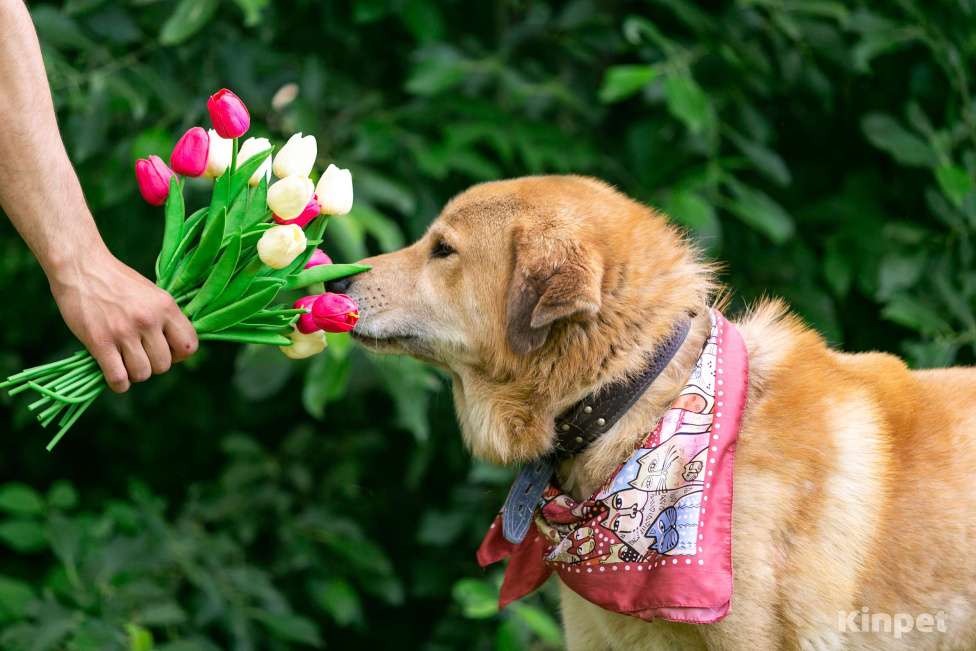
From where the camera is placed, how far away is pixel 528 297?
269cm

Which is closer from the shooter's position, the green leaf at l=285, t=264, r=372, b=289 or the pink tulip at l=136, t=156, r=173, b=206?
the pink tulip at l=136, t=156, r=173, b=206

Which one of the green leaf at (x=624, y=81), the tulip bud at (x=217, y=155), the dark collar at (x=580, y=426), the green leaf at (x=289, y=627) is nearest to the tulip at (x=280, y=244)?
the tulip bud at (x=217, y=155)

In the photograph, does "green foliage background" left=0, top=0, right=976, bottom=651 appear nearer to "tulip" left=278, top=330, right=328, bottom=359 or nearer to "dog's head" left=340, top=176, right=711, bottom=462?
"dog's head" left=340, top=176, right=711, bottom=462

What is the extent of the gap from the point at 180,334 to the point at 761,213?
2.60m

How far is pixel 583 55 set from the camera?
15.2 feet

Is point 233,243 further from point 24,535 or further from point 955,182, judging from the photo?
point 955,182

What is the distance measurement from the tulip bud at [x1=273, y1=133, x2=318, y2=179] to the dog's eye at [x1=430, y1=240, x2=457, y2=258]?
23.1 inches

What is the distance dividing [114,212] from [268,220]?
7.21 feet

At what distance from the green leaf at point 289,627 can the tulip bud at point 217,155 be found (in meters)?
2.50

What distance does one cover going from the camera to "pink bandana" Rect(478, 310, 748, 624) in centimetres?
246

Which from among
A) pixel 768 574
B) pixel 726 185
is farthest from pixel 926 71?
pixel 768 574

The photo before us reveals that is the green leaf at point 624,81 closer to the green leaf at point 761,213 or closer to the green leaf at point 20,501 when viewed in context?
the green leaf at point 761,213

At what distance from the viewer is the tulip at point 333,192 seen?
261 centimetres

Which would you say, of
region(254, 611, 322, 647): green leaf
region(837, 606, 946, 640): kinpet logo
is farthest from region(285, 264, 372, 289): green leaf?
region(254, 611, 322, 647): green leaf
